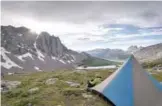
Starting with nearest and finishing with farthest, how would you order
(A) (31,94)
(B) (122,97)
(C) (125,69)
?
1. (B) (122,97)
2. (C) (125,69)
3. (A) (31,94)

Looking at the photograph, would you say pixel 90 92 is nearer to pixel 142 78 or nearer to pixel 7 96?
pixel 142 78

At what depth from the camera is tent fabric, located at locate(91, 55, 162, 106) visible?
2356 cm

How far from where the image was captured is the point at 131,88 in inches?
949

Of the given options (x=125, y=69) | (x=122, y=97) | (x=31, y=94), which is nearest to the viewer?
(x=122, y=97)

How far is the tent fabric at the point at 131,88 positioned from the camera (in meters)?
23.6

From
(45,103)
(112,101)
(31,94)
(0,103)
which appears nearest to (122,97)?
(112,101)

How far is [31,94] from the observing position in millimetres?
28234

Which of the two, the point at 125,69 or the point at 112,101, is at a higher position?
the point at 125,69

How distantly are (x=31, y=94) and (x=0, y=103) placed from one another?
3.46m

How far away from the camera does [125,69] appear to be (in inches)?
1014

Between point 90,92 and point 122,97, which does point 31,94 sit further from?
point 122,97

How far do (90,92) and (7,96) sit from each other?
989cm

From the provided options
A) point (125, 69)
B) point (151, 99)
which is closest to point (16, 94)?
point (125, 69)

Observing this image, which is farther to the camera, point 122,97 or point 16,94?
point 16,94
